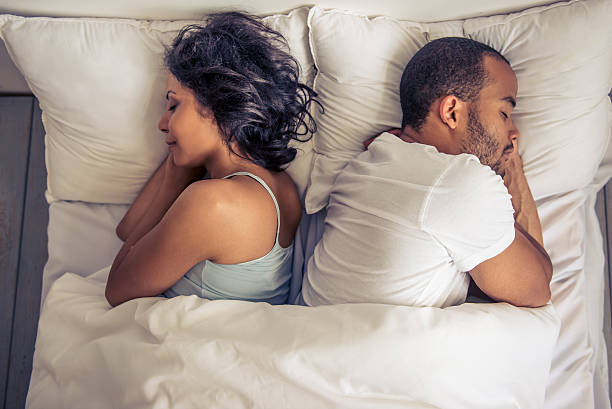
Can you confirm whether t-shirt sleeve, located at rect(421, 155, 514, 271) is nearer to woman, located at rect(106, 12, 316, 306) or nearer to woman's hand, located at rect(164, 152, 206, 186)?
woman, located at rect(106, 12, 316, 306)

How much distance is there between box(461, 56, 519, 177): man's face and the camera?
99 cm

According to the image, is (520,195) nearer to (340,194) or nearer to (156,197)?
(340,194)

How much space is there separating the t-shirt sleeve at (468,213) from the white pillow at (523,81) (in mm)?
327

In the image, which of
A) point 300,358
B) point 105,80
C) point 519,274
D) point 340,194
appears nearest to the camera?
point 300,358

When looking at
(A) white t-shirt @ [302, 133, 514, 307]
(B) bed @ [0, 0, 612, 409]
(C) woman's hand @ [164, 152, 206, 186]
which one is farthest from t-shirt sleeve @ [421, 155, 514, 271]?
(C) woman's hand @ [164, 152, 206, 186]

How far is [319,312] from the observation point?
2.86ft

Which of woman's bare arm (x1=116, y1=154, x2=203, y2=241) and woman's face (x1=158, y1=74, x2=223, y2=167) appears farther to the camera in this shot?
woman's bare arm (x1=116, y1=154, x2=203, y2=241)

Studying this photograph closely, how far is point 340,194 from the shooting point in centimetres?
103

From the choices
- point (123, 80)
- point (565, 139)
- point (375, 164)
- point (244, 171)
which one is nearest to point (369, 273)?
point (375, 164)

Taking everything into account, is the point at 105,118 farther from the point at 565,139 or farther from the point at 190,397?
the point at 565,139

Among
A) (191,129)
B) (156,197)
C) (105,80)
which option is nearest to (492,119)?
(191,129)

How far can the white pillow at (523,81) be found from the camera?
1.10 metres

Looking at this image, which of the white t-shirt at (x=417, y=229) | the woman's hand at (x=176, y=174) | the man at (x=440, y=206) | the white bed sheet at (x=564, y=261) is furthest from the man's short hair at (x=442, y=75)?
the woman's hand at (x=176, y=174)

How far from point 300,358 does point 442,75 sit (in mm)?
664
